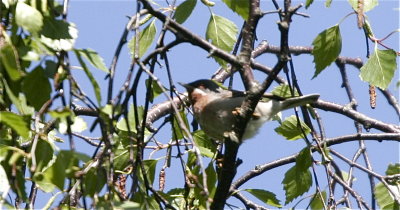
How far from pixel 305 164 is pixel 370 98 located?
1.05m

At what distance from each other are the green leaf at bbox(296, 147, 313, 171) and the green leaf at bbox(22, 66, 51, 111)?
1.88m

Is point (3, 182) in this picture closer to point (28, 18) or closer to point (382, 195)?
point (28, 18)

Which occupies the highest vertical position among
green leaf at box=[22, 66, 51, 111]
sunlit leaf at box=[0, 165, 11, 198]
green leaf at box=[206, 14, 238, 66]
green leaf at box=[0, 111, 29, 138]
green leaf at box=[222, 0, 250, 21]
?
green leaf at box=[222, 0, 250, 21]

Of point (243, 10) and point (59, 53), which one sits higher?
point (243, 10)

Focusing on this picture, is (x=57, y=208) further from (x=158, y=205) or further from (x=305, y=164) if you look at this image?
(x=305, y=164)

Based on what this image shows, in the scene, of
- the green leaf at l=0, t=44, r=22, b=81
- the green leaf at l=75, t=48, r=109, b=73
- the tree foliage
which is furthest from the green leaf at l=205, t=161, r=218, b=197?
the green leaf at l=0, t=44, r=22, b=81

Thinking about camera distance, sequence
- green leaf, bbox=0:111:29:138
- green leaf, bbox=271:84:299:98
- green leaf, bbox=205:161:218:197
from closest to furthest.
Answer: green leaf, bbox=0:111:29:138
green leaf, bbox=205:161:218:197
green leaf, bbox=271:84:299:98

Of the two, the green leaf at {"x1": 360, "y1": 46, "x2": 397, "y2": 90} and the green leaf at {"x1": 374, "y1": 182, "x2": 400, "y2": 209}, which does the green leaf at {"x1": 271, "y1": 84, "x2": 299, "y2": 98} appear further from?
the green leaf at {"x1": 374, "y1": 182, "x2": 400, "y2": 209}

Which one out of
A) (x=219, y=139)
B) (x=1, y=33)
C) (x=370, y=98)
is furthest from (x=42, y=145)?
(x=370, y=98)

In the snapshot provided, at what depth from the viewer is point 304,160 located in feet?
14.3

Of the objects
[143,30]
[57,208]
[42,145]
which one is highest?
[143,30]

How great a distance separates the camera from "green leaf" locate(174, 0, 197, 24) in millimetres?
4047

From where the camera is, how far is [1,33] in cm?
293

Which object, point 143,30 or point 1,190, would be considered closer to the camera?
point 1,190
